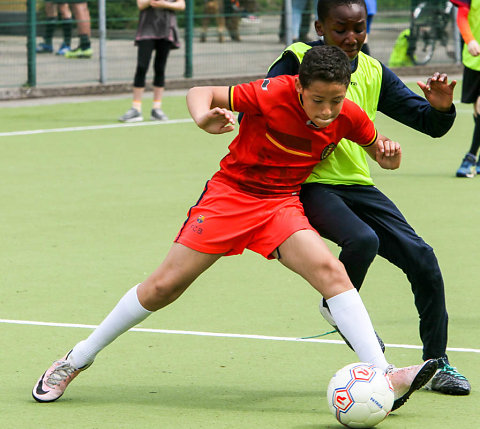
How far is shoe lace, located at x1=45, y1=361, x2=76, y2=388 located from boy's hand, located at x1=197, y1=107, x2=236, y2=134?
1.21m

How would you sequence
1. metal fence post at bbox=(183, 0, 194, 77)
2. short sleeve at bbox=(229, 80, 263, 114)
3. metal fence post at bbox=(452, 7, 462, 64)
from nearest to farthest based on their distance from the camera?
1. short sleeve at bbox=(229, 80, 263, 114)
2. metal fence post at bbox=(183, 0, 194, 77)
3. metal fence post at bbox=(452, 7, 462, 64)

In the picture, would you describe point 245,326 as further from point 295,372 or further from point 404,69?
point 404,69

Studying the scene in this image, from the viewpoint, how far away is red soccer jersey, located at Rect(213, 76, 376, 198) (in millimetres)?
4785

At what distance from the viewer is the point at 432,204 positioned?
31.1 ft

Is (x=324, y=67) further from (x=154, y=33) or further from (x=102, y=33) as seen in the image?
(x=102, y=33)

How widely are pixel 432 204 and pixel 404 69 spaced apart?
1051 cm

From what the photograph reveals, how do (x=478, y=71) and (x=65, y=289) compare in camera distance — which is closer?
(x=65, y=289)

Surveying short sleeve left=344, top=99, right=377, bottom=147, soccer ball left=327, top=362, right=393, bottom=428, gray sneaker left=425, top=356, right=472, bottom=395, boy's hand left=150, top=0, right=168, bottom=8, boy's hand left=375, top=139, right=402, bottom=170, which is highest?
short sleeve left=344, top=99, right=377, bottom=147

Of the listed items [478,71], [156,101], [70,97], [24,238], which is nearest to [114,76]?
[70,97]

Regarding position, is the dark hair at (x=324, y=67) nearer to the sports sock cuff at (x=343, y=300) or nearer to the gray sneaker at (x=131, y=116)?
the sports sock cuff at (x=343, y=300)

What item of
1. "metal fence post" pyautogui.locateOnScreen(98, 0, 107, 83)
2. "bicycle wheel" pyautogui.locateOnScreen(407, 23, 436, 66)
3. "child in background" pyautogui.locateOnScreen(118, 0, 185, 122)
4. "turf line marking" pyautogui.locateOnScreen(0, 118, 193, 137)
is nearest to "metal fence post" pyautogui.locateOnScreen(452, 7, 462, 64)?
"bicycle wheel" pyautogui.locateOnScreen(407, 23, 436, 66)

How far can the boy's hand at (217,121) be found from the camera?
14.8 ft

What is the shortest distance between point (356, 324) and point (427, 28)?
16.3 metres

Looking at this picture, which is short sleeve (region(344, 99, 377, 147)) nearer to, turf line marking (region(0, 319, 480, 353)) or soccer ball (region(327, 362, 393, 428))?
soccer ball (region(327, 362, 393, 428))
